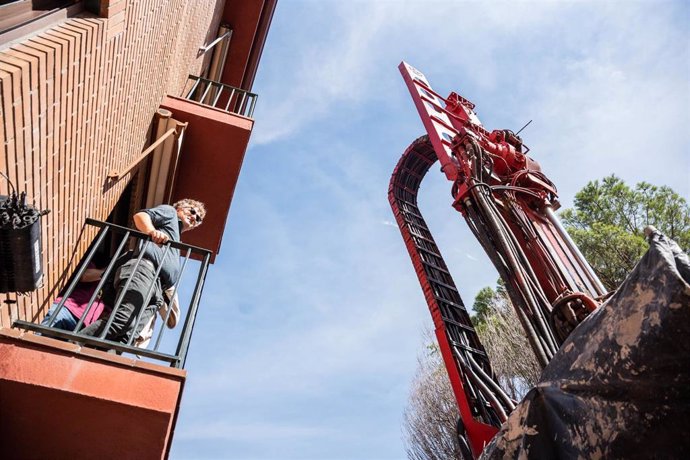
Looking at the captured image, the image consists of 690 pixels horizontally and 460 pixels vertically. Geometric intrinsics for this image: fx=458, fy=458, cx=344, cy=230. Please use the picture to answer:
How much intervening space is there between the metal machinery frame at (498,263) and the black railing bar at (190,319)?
2.89 metres

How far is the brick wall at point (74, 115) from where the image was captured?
7.20 ft

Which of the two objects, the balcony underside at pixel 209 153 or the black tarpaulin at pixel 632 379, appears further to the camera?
the balcony underside at pixel 209 153

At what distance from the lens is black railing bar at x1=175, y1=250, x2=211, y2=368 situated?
2756 millimetres

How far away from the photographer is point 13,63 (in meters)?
2.06

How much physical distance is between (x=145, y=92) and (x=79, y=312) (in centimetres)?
199

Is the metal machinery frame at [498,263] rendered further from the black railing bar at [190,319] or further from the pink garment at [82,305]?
the pink garment at [82,305]

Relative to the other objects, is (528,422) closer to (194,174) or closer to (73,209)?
(73,209)

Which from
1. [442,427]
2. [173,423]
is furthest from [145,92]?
[442,427]

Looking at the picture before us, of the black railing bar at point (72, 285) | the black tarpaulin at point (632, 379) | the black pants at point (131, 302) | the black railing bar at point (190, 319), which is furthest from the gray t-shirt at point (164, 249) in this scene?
the black tarpaulin at point (632, 379)

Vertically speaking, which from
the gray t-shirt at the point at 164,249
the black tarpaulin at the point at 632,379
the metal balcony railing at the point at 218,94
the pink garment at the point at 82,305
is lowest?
the black tarpaulin at the point at 632,379

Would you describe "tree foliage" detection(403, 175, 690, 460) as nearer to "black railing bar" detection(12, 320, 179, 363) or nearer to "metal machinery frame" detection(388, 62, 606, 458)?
"metal machinery frame" detection(388, 62, 606, 458)

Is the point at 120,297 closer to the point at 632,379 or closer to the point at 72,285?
the point at 72,285

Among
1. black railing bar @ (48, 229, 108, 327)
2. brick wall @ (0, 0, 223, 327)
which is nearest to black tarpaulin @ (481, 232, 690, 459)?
black railing bar @ (48, 229, 108, 327)

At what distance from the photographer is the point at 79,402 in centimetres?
219
